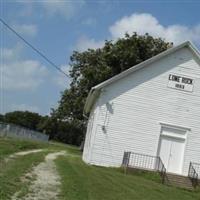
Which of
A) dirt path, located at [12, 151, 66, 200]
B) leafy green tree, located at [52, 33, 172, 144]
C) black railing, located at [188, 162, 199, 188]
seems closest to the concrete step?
black railing, located at [188, 162, 199, 188]

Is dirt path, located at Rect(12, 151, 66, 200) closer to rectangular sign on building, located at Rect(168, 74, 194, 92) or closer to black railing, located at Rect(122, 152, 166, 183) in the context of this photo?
black railing, located at Rect(122, 152, 166, 183)

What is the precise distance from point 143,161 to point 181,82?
5.37m

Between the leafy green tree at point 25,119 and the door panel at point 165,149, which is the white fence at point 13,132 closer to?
the door panel at point 165,149

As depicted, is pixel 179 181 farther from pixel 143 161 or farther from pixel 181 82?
pixel 181 82

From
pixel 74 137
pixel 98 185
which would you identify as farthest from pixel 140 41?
pixel 74 137

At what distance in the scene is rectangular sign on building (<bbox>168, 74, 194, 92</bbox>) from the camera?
102ft

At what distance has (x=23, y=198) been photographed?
12.2m

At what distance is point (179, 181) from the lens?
1104 inches

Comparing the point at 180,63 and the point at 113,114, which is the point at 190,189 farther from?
the point at 180,63

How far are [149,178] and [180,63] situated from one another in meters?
7.96

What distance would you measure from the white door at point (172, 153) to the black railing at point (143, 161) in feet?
2.21

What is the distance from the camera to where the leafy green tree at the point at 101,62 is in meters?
51.8

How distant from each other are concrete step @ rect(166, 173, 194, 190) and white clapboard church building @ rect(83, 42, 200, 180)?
1.65m

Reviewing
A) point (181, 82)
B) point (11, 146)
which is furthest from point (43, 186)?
point (11, 146)
